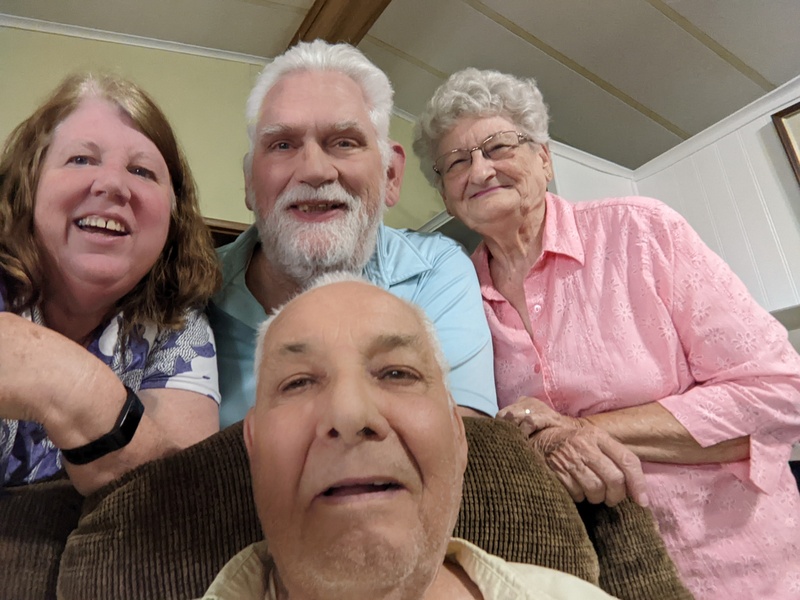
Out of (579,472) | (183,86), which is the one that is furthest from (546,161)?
(183,86)

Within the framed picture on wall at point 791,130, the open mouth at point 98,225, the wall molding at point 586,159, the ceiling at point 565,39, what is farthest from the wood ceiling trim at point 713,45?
the open mouth at point 98,225

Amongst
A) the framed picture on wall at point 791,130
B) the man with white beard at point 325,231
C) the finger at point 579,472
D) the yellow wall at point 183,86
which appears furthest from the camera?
the yellow wall at point 183,86

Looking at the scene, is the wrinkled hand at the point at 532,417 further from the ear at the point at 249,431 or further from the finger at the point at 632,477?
the ear at the point at 249,431

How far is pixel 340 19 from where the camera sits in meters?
1.93

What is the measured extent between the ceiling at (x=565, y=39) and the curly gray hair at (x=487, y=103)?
77 centimetres

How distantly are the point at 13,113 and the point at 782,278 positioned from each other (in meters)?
2.70

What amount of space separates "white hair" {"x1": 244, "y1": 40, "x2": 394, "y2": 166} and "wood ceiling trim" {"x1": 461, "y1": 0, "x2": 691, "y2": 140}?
102 cm

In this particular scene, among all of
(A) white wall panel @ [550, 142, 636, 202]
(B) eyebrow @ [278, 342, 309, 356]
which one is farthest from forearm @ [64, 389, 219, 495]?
(A) white wall panel @ [550, 142, 636, 202]

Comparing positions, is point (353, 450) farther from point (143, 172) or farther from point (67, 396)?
point (143, 172)

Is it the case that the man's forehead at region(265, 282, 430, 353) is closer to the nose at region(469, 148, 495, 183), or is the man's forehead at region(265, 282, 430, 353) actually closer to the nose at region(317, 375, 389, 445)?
the nose at region(317, 375, 389, 445)

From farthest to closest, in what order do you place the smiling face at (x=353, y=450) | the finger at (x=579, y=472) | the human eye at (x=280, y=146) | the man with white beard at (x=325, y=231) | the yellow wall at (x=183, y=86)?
1. the yellow wall at (x=183, y=86)
2. the human eye at (x=280, y=146)
3. the man with white beard at (x=325, y=231)
4. the finger at (x=579, y=472)
5. the smiling face at (x=353, y=450)

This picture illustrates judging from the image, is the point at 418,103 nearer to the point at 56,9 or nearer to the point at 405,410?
the point at 56,9

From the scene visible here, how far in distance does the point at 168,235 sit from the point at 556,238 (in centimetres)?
82

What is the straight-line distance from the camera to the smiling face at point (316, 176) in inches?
40.5
